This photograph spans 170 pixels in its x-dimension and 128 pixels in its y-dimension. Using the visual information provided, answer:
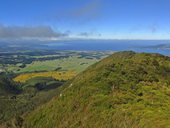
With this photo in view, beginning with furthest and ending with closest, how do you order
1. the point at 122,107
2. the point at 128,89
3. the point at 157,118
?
the point at 128,89
the point at 122,107
the point at 157,118

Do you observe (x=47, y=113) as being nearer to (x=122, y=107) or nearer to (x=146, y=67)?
(x=122, y=107)

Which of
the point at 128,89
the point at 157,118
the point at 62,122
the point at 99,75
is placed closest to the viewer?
the point at 157,118

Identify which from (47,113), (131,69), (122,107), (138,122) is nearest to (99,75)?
(131,69)

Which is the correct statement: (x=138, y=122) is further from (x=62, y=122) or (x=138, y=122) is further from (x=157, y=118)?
(x=62, y=122)

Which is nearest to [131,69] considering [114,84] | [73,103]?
[114,84]

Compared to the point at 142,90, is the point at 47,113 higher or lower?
lower

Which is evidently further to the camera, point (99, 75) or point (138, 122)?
point (99, 75)
